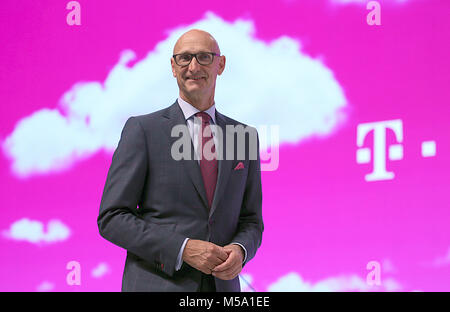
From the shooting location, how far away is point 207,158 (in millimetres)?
1612

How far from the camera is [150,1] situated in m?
3.63

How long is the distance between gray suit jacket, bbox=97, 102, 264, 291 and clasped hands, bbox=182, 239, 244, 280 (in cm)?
3

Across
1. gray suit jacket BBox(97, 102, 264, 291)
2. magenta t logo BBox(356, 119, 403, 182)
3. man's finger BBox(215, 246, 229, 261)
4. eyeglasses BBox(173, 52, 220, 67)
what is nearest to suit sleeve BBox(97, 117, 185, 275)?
gray suit jacket BBox(97, 102, 264, 291)

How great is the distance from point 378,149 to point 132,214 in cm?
248

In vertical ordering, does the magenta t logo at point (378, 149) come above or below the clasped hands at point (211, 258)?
above

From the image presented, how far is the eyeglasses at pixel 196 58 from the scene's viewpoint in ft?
5.30

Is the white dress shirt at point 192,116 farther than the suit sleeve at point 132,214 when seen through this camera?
Yes

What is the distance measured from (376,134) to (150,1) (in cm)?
192

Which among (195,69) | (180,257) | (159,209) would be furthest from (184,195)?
(195,69)

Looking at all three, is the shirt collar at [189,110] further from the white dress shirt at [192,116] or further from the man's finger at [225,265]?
the man's finger at [225,265]

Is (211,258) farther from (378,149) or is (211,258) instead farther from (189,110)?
(378,149)

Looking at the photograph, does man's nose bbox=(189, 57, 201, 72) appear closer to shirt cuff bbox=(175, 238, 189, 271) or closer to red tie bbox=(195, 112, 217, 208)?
red tie bbox=(195, 112, 217, 208)

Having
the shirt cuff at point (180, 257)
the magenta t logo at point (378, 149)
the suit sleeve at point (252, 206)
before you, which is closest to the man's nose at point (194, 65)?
the suit sleeve at point (252, 206)
